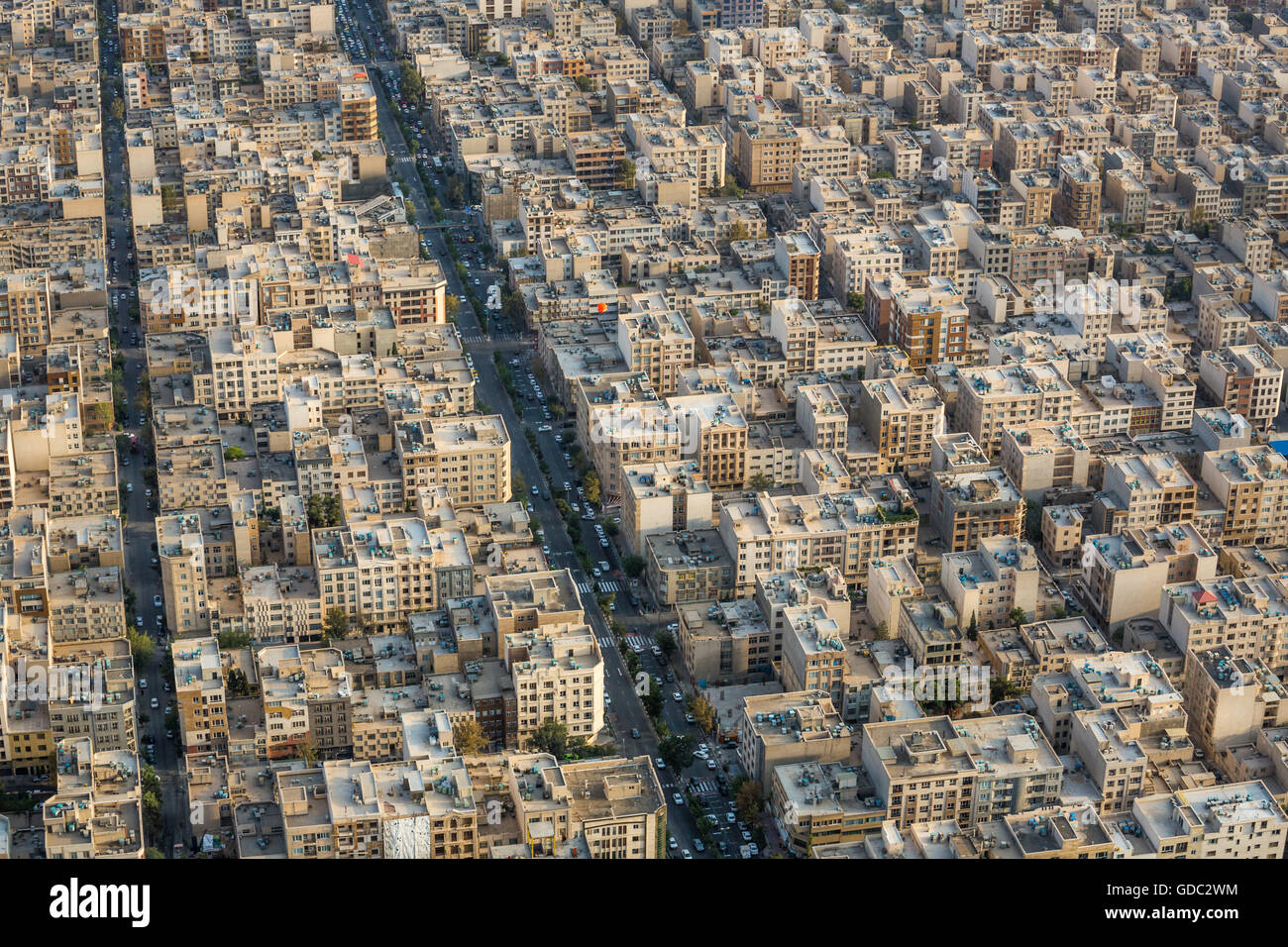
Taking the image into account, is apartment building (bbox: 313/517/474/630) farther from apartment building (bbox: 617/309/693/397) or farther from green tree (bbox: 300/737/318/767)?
apartment building (bbox: 617/309/693/397)

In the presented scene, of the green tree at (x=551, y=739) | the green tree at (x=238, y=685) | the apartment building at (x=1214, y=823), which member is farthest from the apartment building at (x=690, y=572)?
the apartment building at (x=1214, y=823)

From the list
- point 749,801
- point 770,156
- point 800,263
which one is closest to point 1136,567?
point 749,801

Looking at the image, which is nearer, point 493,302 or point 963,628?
point 963,628

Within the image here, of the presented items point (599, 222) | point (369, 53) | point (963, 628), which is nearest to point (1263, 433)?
point (963, 628)

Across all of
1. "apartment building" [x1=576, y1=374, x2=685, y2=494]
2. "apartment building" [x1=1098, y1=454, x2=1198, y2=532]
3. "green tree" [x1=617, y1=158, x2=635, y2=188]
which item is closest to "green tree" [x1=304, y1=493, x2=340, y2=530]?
"apartment building" [x1=576, y1=374, x2=685, y2=494]

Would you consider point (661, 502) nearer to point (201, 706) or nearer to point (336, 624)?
point (336, 624)

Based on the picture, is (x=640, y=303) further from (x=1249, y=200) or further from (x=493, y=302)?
(x=1249, y=200)
